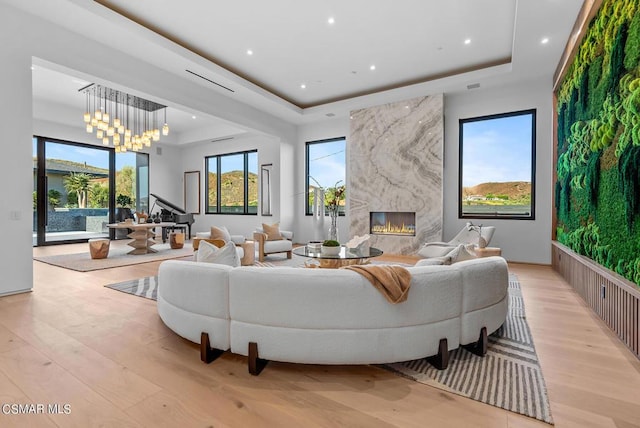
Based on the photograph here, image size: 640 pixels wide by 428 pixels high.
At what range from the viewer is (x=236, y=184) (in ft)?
34.8

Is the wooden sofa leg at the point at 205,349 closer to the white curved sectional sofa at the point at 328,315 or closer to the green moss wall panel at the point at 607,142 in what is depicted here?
the white curved sectional sofa at the point at 328,315

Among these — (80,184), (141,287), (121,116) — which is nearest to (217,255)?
(141,287)

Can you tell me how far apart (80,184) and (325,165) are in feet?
22.7

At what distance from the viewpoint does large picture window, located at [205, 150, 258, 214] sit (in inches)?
403

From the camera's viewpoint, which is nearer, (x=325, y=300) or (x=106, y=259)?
(x=325, y=300)

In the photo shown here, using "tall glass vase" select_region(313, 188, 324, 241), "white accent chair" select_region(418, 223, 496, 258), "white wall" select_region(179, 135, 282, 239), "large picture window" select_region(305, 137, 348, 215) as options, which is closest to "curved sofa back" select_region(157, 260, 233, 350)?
"tall glass vase" select_region(313, 188, 324, 241)

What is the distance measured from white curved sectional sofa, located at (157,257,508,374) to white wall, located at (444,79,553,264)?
4.71 meters

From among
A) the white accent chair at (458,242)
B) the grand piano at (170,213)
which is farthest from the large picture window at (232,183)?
the white accent chair at (458,242)

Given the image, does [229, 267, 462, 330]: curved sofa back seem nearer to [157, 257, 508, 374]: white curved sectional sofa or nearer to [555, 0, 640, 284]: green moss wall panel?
[157, 257, 508, 374]: white curved sectional sofa

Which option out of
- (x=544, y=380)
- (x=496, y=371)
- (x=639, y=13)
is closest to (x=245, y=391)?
(x=496, y=371)

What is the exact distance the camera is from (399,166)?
276 inches

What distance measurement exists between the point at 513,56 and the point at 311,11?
3317 mm

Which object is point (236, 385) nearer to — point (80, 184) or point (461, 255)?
point (461, 255)

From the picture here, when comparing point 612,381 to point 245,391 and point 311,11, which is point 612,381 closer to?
point 245,391
